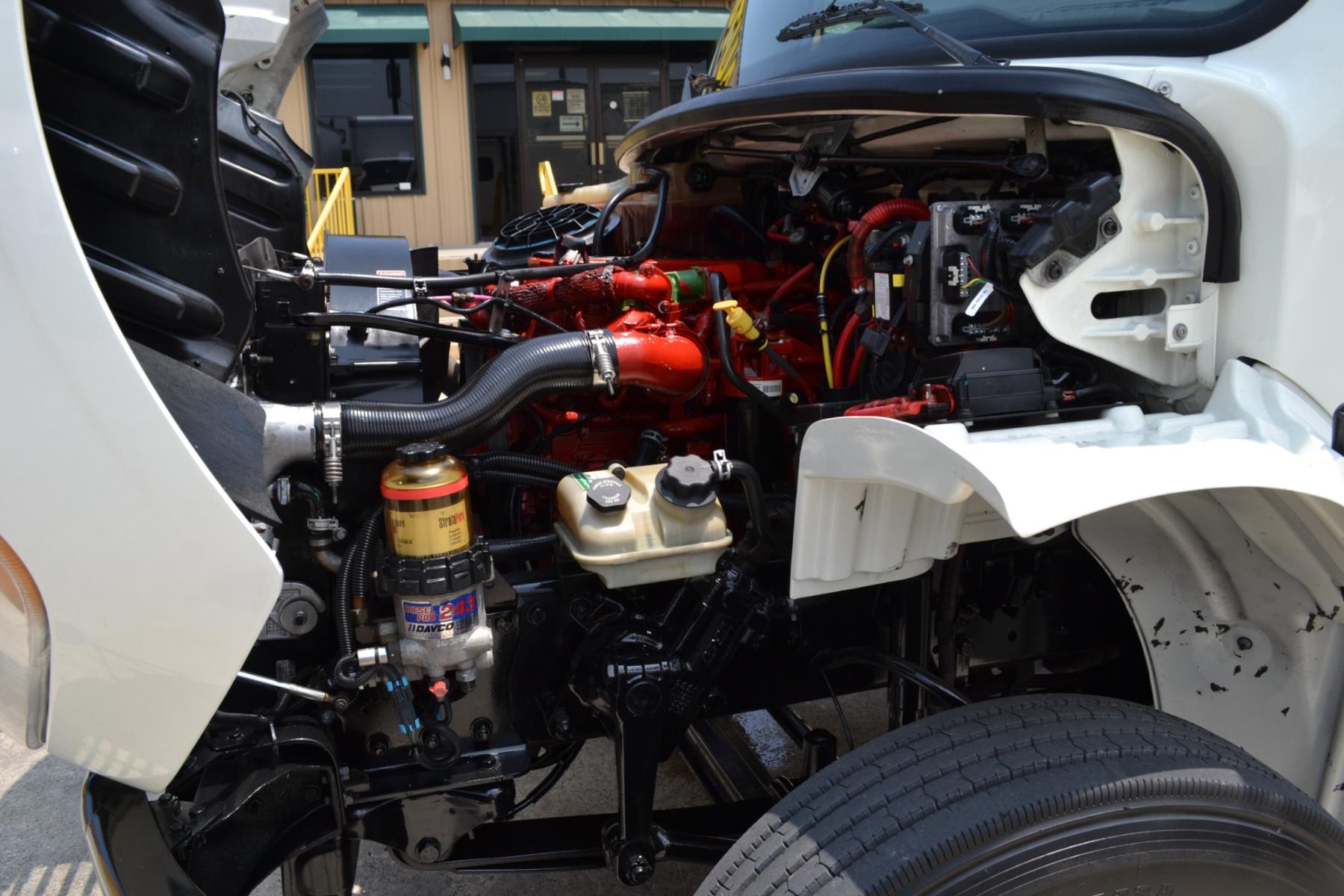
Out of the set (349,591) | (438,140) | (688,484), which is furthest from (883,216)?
(438,140)

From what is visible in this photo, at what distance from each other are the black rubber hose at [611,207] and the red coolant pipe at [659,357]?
0.74 m

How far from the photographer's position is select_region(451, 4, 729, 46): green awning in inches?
456

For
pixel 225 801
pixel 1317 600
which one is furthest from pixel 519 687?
pixel 1317 600

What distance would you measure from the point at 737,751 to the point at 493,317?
Answer: 1281 mm

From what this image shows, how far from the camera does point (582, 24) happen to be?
11.8 metres

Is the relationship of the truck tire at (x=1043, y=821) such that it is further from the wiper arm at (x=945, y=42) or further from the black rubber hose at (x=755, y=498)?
the wiper arm at (x=945, y=42)

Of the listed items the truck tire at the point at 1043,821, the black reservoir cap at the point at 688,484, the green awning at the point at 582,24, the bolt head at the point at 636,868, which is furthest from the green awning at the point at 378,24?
the truck tire at the point at 1043,821

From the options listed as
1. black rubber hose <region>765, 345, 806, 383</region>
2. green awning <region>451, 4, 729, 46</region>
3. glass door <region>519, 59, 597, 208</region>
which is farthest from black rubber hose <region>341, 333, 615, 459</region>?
glass door <region>519, 59, 597, 208</region>

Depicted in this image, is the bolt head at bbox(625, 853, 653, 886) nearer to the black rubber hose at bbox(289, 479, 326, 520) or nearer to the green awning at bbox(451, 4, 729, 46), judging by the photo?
the black rubber hose at bbox(289, 479, 326, 520)

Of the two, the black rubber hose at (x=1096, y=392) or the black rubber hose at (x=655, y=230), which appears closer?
the black rubber hose at (x=1096, y=392)

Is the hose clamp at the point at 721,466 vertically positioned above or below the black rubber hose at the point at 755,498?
above

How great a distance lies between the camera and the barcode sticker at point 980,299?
1.80 m

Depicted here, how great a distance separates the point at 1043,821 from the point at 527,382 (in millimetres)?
1158

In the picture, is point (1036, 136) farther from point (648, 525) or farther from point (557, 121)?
point (557, 121)
